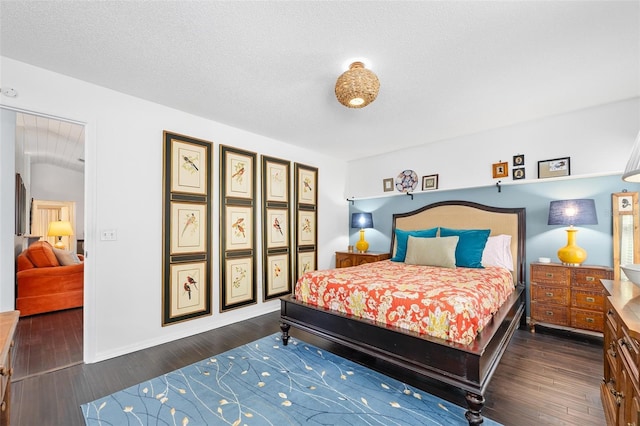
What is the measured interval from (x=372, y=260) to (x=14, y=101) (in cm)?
430

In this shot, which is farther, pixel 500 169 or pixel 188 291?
pixel 500 169

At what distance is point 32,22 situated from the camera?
1.85 metres

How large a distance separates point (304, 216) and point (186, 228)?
75.6 inches

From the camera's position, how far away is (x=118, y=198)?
9.11 feet

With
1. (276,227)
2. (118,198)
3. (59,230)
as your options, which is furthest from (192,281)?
(59,230)

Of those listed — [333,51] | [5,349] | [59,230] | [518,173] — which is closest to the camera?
[5,349]

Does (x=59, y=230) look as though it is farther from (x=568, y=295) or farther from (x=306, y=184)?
(x=568, y=295)

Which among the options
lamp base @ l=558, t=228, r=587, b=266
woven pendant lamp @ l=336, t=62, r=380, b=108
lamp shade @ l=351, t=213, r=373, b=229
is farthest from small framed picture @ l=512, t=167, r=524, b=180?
woven pendant lamp @ l=336, t=62, r=380, b=108

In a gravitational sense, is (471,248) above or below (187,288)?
above

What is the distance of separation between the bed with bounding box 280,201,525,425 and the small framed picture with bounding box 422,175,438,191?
0.88 meters

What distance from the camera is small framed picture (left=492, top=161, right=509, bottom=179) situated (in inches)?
148

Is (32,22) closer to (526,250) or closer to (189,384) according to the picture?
(189,384)

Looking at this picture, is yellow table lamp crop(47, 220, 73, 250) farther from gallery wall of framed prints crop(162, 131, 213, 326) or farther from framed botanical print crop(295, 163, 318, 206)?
framed botanical print crop(295, 163, 318, 206)

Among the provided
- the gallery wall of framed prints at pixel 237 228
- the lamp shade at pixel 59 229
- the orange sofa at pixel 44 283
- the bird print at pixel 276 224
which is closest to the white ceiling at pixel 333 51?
the gallery wall of framed prints at pixel 237 228
